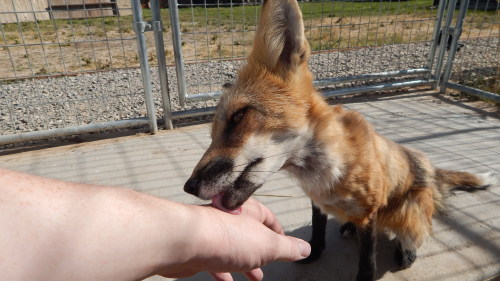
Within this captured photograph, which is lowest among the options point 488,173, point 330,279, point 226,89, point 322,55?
point 330,279

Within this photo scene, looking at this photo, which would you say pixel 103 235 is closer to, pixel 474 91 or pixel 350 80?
pixel 350 80

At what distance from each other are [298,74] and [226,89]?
50cm

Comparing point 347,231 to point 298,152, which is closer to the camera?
point 298,152

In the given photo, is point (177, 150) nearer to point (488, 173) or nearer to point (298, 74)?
point (298, 74)

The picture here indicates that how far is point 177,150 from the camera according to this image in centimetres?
401

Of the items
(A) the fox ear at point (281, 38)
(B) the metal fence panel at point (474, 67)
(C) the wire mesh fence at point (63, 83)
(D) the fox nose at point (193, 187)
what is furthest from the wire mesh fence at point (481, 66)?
(D) the fox nose at point (193, 187)

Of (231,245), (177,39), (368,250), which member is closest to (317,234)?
(368,250)

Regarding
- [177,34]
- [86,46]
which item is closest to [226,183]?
[177,34]

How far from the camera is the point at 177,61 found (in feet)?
14.6

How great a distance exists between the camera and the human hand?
1.18 meters

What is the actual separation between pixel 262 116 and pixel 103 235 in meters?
1.13

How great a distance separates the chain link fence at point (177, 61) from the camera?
14.1 ft

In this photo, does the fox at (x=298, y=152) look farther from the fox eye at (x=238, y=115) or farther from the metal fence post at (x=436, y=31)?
the metal fence post at (x=436, y=31)

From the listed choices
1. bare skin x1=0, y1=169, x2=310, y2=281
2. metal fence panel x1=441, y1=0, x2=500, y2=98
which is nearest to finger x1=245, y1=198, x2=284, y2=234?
bare skin x1=0, y1=169, x2=310, y2=281
